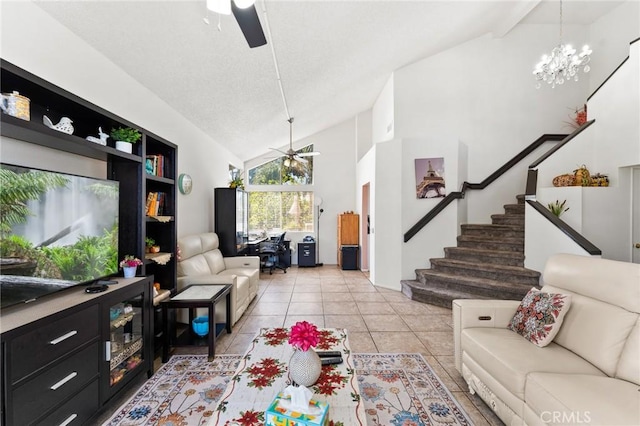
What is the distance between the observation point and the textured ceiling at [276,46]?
7.41 feet

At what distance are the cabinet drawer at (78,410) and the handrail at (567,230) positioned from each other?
4.64 meters

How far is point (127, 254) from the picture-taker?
7.95ft

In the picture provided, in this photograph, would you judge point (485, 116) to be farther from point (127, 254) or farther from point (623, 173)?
point (127, 254)

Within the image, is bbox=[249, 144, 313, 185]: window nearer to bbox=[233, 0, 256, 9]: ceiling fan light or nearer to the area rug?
the area rug

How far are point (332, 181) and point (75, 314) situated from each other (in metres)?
6.40

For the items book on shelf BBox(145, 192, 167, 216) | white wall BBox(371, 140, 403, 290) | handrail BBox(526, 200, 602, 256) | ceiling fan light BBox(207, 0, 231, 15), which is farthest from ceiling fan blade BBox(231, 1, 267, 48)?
Answer: handrail BBox(526, 200, 602, 256)

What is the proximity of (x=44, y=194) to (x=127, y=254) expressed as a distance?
0.90 meters

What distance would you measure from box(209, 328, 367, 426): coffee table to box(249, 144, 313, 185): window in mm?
5919

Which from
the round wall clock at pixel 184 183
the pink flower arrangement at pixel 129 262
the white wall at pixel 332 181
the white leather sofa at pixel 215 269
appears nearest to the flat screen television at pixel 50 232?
the pink flower arrangement at pixel 129 262

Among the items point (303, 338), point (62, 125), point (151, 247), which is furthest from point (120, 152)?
point (303, 338)

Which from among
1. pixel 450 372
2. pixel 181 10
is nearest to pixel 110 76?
pixel 181 10

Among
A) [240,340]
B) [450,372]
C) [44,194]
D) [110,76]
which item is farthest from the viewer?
[240,340]

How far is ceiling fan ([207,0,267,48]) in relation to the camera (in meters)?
1.57

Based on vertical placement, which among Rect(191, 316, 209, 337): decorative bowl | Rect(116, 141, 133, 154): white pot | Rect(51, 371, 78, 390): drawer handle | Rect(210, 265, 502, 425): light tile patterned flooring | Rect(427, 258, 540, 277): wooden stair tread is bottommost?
Rect(210, 265, 502, 425): light tile patterned flooring
